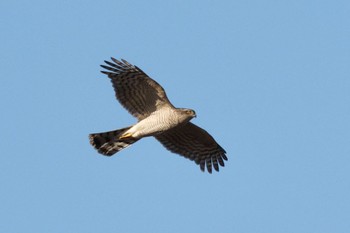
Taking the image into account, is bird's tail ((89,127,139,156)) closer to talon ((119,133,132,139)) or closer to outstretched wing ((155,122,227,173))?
talon ((119,133,132,139))

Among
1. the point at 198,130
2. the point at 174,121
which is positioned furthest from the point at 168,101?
the point at 198,130

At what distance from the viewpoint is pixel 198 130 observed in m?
20.9

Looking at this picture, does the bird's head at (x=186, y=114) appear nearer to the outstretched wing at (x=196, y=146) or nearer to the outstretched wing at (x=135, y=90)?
the outstretched wing at (x=135, y=90)

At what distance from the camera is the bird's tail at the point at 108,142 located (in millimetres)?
20188

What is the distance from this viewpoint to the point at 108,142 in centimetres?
2042

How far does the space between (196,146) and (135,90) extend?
276 cm

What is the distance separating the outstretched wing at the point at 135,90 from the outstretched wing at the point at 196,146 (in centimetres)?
159

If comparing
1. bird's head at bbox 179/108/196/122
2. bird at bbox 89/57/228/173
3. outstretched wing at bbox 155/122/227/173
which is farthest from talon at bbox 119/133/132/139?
outstretched wing at bbox 155/122/227/173

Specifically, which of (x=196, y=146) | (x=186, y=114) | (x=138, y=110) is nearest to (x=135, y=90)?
(x=138, y=110)

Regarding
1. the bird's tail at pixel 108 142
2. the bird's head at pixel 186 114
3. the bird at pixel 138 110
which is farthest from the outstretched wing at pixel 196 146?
the bird's head at pixel 186 114

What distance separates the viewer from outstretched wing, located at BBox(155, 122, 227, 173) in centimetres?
2123

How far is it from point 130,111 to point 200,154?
271 cm

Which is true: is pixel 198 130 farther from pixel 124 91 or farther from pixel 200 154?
pixel 124 91

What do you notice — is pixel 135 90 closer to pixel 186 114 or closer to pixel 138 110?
pixel 138 110
